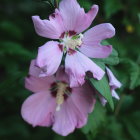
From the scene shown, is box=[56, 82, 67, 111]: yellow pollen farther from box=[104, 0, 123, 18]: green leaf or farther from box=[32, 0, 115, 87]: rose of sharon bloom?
box=[104, 0, 123, 18]: green leaf

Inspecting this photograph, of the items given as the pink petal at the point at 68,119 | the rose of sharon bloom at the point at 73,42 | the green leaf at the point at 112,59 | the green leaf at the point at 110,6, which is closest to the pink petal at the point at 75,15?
the rose of sharon bloom at the point at 73,42

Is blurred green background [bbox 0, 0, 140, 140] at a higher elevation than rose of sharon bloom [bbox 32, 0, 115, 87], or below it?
below

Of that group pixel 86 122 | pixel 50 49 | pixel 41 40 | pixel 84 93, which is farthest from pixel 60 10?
pixel 41 40

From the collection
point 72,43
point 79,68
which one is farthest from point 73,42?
point 79,68

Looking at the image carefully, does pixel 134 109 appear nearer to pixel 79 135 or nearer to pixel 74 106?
pixel 79 135

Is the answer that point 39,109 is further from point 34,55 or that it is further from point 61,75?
point 34,55

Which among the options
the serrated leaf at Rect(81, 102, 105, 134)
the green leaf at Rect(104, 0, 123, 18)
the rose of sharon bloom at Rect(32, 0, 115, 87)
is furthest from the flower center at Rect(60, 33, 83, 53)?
the green leaf at Rect(104, 0, 123, 18)
